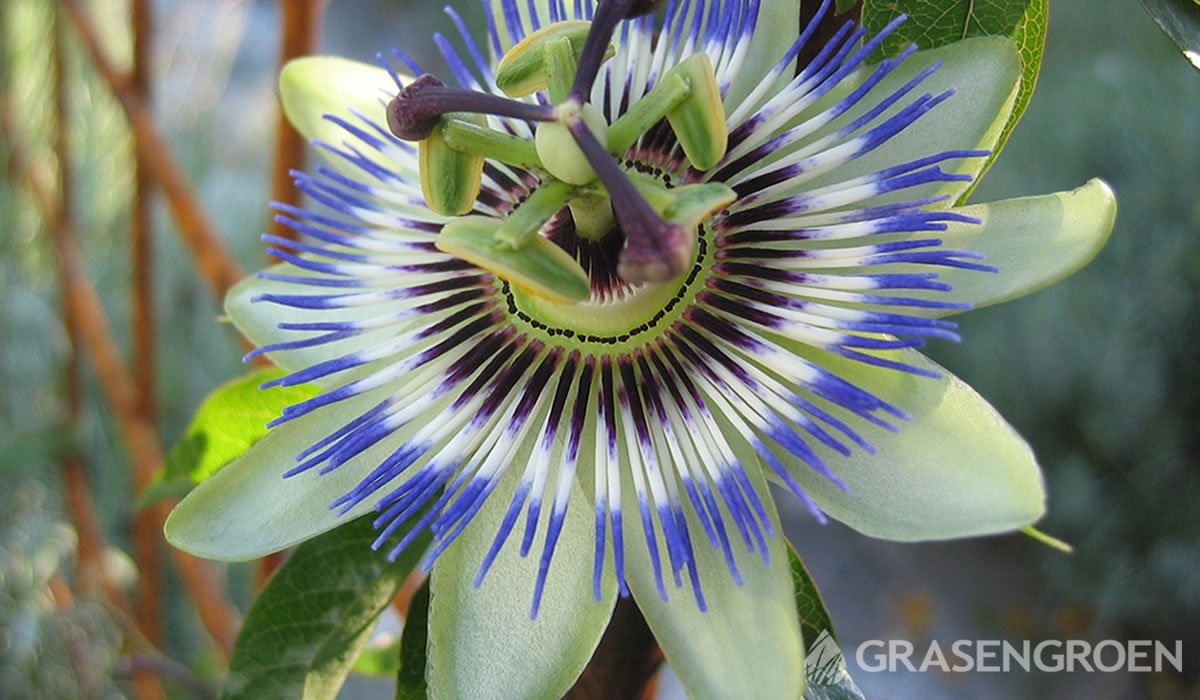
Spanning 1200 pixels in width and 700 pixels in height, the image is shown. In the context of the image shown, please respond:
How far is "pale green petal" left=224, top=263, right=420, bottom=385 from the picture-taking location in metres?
0.59

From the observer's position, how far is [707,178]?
0.57 m

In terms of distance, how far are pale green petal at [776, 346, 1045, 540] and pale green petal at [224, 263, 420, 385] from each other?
0.75ft

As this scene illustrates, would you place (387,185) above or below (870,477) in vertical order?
above

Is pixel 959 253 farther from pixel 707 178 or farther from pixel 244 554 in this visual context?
pixel 244 554

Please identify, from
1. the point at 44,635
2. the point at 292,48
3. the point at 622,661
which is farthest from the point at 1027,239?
the point at 44,635

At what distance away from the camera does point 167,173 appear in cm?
122

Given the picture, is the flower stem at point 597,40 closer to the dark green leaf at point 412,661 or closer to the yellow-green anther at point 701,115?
the yellow-green anther at point 701,115

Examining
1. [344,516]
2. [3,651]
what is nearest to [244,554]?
[344,516]

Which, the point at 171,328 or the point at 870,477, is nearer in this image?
the point at 870,477

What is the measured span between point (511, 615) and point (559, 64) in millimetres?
252

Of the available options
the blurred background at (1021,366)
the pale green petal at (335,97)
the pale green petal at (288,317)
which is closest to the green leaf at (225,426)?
the pale green petal at (288,317)

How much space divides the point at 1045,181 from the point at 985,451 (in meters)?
2.94

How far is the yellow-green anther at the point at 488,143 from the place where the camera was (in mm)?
505

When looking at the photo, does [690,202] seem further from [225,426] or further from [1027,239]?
[225,426]
